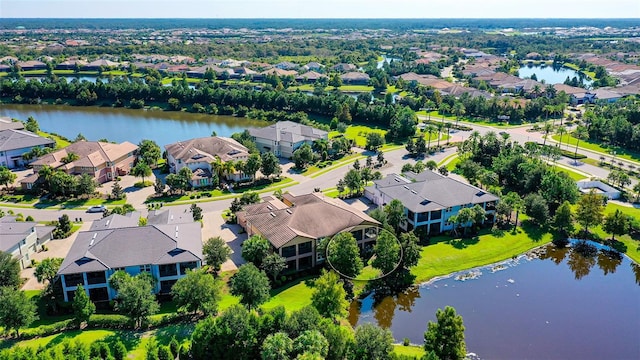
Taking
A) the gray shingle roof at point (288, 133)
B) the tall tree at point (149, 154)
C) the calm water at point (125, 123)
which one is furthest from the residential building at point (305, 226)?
the calm water at point (125, 123)

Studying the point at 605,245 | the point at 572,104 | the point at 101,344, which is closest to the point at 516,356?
the point at 605,245

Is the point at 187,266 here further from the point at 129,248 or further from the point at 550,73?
the point at 550,73

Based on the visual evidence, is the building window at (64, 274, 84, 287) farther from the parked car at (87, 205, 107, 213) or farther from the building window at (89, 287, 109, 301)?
the parked car at (87, 205, 107, 213)

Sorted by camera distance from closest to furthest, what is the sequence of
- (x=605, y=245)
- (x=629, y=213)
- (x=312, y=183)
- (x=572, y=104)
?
1. (x=605, y=245)
2. (x=629, y=213)
3. (x=312, y=183)
4. (x=572, y=104)

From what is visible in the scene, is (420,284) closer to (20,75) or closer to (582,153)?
(582,153)

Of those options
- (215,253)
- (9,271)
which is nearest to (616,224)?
(215,253)

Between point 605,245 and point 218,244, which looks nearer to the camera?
point 218,244

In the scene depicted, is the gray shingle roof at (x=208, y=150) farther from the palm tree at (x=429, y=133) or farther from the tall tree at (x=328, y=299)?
the tall tree at (x=328, y=299)
